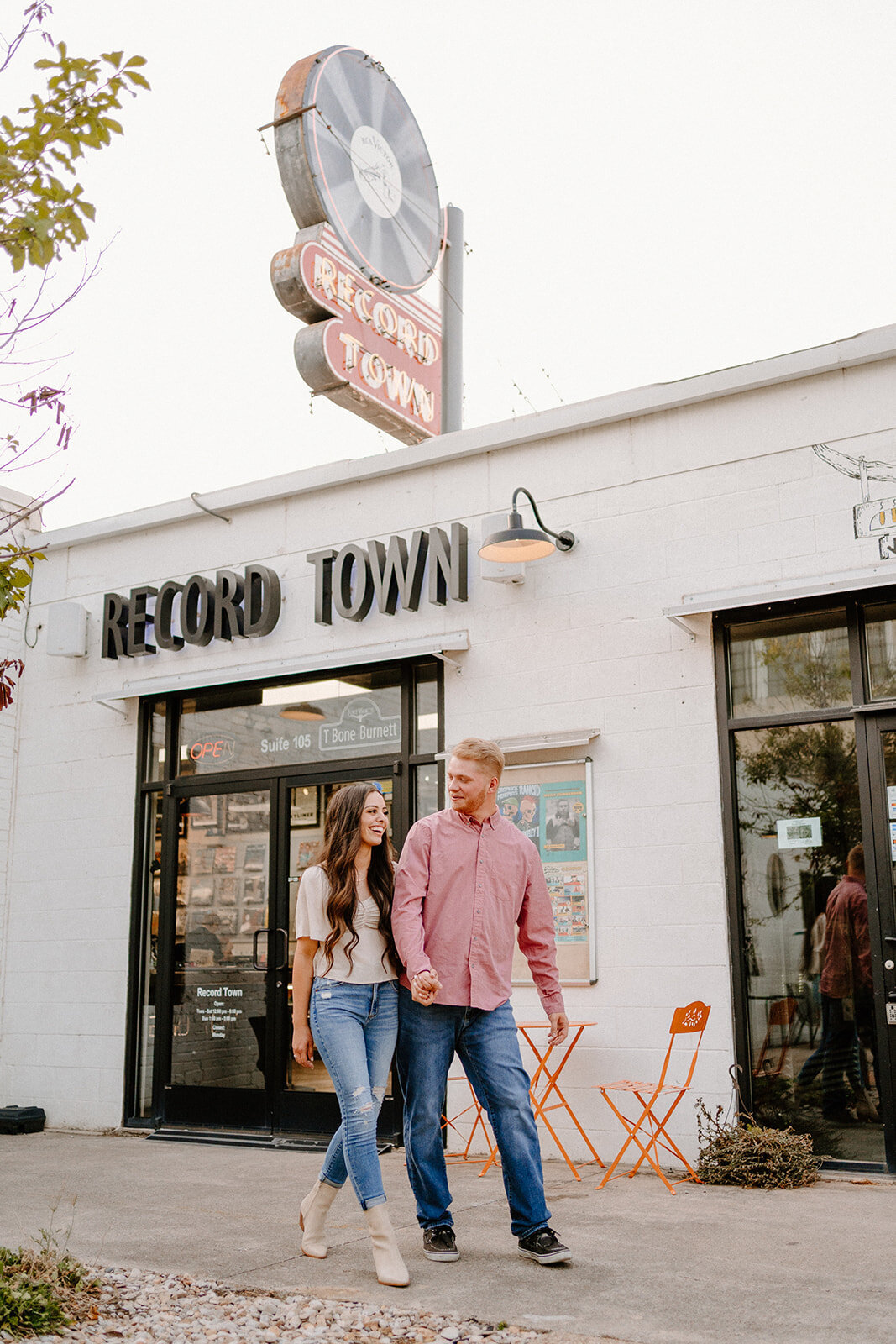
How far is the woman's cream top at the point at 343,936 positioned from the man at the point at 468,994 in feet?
0.34

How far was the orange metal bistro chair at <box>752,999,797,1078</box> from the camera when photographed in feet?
20.2

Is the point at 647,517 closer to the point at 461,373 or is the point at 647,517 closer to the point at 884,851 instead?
the point at 884,851

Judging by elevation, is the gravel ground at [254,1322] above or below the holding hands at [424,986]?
below

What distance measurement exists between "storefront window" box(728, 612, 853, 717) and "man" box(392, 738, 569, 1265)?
245 centimetres

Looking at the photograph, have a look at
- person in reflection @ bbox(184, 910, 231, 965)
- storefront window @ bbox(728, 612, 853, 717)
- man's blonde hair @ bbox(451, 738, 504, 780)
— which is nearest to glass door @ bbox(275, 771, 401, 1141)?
person in reflection @ bbox(184, 910, 231, 965)

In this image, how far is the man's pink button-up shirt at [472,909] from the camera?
4285 millimetres

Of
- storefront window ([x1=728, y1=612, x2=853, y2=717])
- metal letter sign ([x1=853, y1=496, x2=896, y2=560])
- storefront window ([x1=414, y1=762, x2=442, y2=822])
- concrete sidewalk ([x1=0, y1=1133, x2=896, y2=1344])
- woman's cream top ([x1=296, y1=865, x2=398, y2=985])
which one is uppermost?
metal letter sign ([x1=853, y1=496, x2=896, y2=560])

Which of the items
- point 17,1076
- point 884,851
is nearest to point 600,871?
point 884,851

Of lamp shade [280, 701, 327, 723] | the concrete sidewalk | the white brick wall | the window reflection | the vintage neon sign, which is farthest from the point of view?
the white brick wall

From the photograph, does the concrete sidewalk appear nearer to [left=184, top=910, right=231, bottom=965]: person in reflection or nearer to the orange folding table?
the orange folding table

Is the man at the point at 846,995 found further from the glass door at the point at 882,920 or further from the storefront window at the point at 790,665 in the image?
the storefront window at the point at 790,665

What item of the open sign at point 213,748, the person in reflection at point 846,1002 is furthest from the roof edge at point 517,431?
the person in reflection at point 846,1002

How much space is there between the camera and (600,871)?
266 inches

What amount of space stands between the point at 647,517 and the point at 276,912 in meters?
3.38
